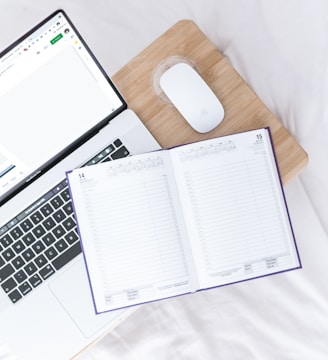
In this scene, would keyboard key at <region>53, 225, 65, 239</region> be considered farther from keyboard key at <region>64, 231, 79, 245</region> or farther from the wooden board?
the wooden board

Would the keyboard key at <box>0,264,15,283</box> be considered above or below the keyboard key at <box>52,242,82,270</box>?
above

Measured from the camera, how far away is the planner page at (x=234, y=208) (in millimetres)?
822

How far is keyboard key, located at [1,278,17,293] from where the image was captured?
0.86m

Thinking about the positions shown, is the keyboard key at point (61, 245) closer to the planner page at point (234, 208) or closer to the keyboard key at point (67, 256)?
the keyboard key at point (67, 256)

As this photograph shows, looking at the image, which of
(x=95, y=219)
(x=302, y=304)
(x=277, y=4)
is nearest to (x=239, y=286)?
(x=302, y=304)

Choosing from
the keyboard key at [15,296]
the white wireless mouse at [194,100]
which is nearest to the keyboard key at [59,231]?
the keyboard key at [15,296]

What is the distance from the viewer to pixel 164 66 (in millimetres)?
901

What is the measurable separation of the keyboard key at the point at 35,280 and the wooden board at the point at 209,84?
0.27 metres

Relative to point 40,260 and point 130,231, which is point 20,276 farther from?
point 130,231

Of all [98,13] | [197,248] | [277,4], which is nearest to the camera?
[197,248]

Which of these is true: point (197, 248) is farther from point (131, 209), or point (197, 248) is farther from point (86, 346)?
point (86, 346)

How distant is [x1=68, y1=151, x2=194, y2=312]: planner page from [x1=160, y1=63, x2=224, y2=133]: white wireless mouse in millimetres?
83

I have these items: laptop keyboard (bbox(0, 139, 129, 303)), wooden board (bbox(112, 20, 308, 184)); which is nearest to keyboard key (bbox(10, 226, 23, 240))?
laptop keyboard (bbox(0, 139, 129, 303))

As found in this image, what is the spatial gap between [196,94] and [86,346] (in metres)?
0.41
